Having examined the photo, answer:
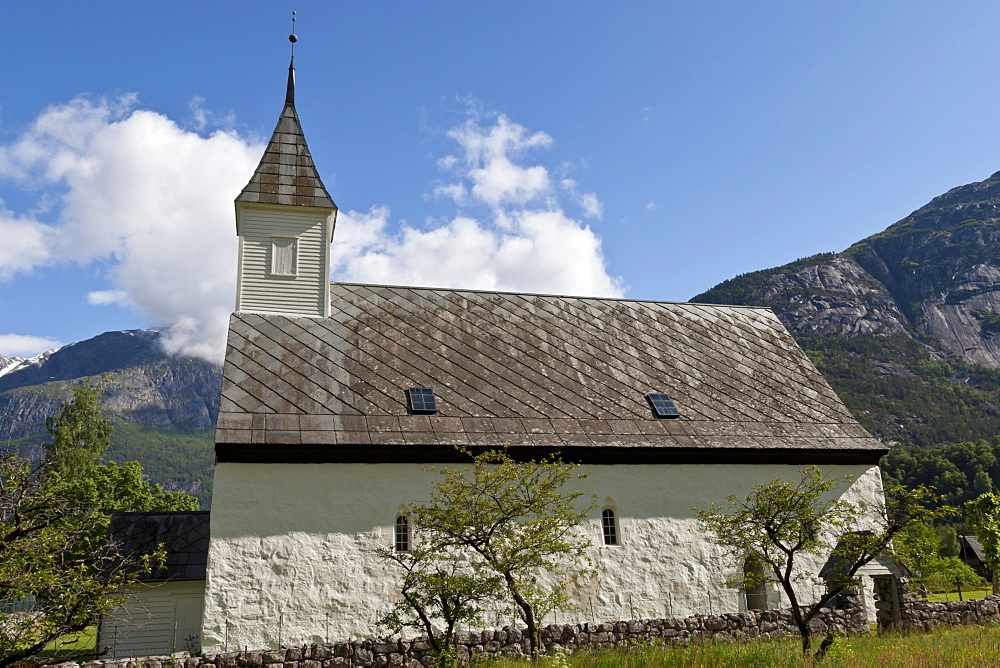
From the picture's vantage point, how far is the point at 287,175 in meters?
21.4

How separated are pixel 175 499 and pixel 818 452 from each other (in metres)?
36.1

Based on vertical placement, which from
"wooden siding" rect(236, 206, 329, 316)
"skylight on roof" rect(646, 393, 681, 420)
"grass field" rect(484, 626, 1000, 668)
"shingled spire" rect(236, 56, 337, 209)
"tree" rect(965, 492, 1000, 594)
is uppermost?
"shingled spire" rect(236, 56, 337, 209)

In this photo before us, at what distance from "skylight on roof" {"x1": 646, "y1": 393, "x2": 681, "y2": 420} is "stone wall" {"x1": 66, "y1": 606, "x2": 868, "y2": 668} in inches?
202

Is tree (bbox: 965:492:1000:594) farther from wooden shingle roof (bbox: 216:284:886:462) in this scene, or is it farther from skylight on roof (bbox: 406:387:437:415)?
skylight on roof (bbox: 406:387:437:415)

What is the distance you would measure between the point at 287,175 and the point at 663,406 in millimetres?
12877

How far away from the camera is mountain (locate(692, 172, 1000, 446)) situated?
111938mm

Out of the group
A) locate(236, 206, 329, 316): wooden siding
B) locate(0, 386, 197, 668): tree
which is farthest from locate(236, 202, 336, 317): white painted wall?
locate(0, 386, 197, 668): tree

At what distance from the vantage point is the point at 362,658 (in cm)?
1337

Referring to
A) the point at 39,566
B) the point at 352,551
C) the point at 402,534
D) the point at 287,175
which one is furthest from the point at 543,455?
the point at 287,175

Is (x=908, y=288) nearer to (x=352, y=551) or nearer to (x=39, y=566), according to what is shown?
(x=352, y=551)

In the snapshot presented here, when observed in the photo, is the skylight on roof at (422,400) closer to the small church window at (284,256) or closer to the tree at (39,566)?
the small church window at (284,256)

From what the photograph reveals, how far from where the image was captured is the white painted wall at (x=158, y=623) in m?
16.9

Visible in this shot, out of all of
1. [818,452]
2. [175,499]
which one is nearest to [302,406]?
[818,452]

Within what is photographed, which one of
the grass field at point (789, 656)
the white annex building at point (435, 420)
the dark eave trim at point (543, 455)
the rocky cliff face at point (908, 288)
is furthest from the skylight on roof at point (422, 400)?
the rocky cliff face at point (908, 288)
